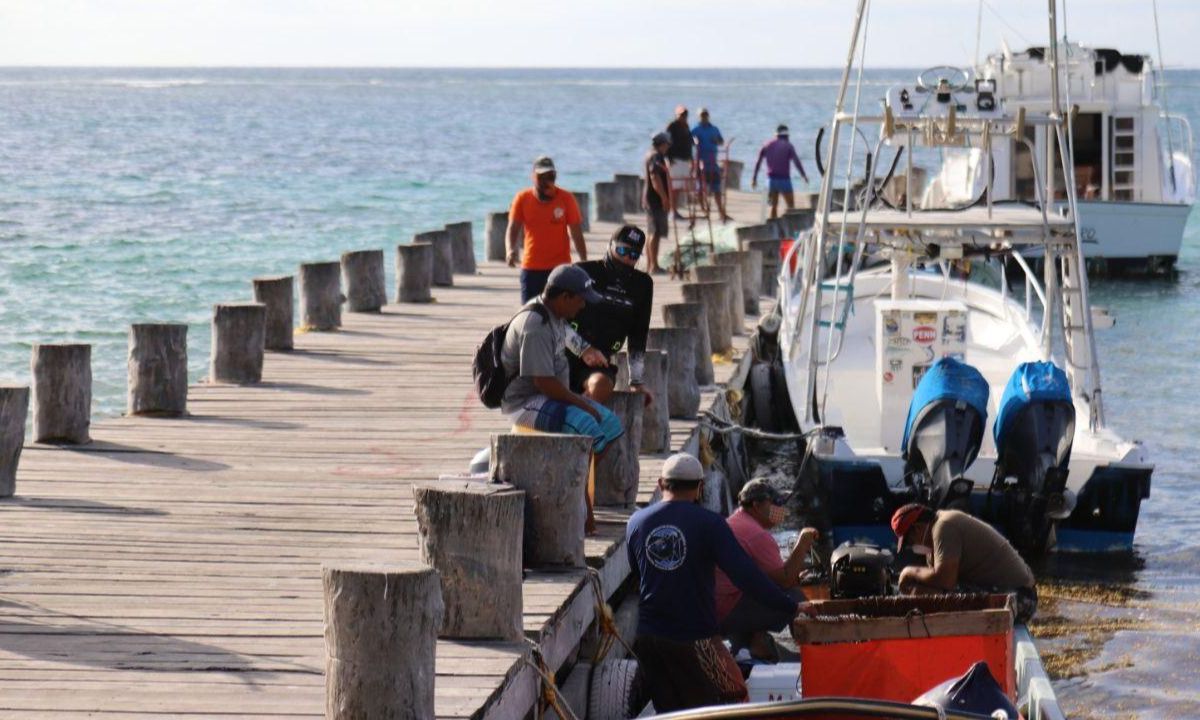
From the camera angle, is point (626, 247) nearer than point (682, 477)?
No

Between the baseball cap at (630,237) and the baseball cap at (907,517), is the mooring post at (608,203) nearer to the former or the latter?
the baseball cap at (630,237)

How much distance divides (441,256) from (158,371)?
27.1 feet

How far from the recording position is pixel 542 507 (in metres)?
8.06

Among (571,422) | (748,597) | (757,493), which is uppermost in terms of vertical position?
(571,422)

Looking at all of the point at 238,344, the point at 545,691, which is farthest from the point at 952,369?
the point at 545,691

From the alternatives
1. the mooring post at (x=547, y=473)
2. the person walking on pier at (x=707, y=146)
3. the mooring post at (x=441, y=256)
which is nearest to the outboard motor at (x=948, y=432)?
the mooring post at (x=547, y=473)

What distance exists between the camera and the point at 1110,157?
31.3m

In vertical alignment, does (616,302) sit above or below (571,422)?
above

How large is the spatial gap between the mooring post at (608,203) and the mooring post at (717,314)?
12.4 metres

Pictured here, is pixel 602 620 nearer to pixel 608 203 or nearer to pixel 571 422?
pixel 571 422

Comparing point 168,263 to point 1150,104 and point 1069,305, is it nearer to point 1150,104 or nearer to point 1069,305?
point 1150,104

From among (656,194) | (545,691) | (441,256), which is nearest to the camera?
(545,691)

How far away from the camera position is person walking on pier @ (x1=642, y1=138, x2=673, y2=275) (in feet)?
64.9

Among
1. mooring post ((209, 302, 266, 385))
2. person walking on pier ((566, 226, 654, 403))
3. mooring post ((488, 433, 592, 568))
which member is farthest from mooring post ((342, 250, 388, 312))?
mooring post ((488, 433, 592, 568))
